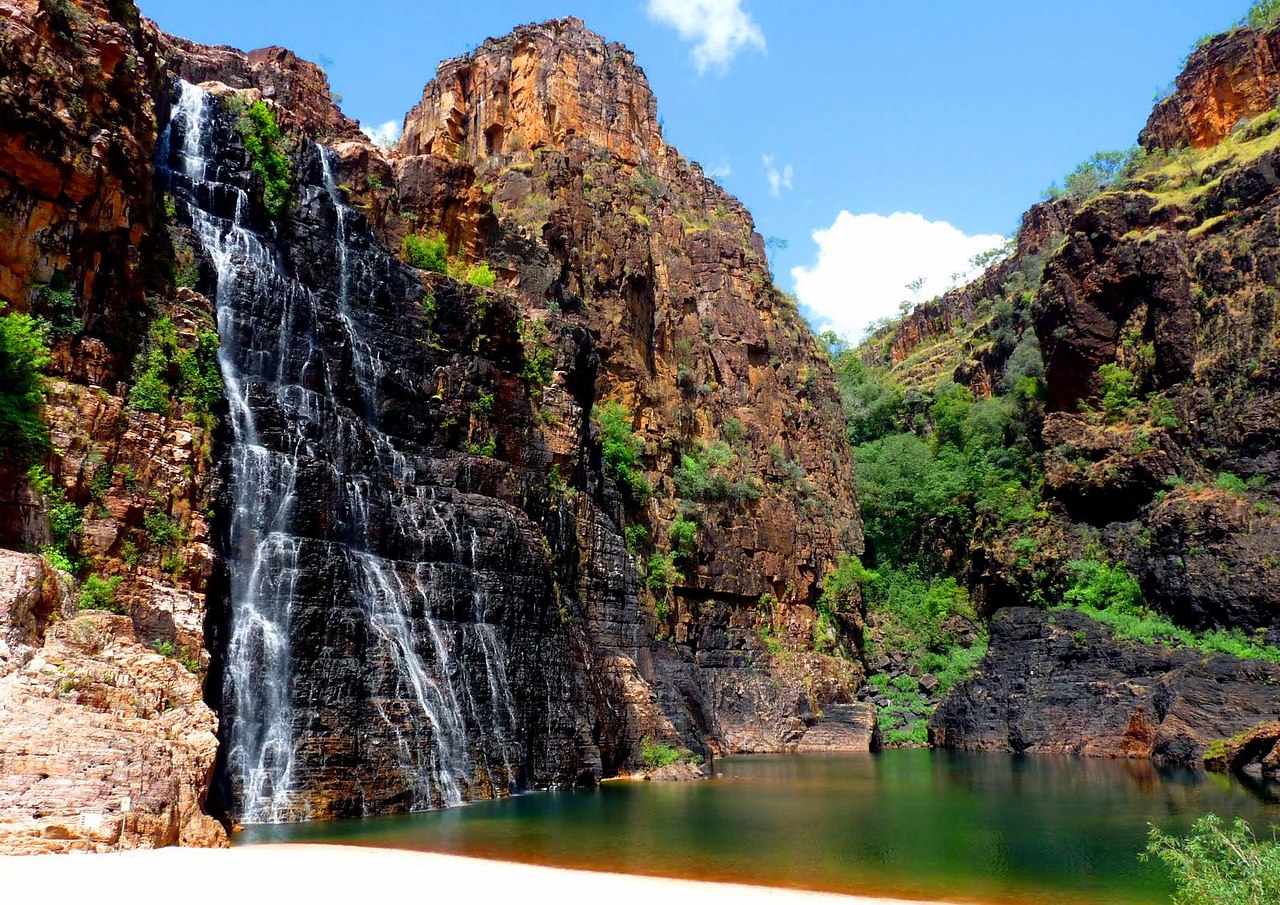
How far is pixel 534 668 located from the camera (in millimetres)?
24344

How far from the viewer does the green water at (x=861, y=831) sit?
13.6m

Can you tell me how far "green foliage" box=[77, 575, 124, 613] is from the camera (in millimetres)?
15414

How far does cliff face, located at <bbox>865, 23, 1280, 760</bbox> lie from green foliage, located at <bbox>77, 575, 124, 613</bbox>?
107 feet

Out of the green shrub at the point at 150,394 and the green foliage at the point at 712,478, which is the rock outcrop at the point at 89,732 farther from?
the green foliage at the point at 712,478

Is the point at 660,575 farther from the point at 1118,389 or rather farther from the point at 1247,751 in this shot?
the point at 1118,389

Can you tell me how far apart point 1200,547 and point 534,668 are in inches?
1181

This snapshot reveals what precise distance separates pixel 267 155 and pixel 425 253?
6193 mm

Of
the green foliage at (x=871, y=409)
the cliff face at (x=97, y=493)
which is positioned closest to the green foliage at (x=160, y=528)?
the cliff face at (x=97, y=493)

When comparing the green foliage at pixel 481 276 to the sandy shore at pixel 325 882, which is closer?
the sandy shore at pixel 325 882

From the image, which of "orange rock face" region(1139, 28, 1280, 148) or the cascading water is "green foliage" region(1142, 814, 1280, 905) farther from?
"orange rock face" region(1139, 28, 1280, 148)

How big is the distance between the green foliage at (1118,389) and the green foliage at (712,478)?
1806 cm

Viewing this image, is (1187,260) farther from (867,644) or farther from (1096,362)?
(867,644)

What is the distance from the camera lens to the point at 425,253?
31.8 m

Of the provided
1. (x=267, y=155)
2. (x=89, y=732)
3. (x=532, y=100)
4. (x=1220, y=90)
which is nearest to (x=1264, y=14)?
(x=1220, y=90)
